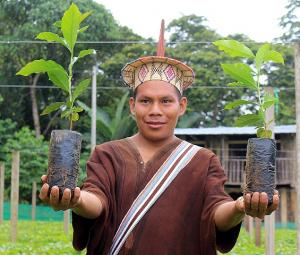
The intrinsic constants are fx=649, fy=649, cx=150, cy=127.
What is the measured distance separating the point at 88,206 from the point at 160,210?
1.18 feet

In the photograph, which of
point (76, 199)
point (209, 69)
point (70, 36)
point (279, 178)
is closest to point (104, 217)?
point (76, 199)

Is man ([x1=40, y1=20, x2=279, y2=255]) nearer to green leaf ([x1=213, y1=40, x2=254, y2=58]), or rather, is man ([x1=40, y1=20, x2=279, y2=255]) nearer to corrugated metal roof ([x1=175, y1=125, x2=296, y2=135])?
green leaf ([x1=213, y1=40, x2=254, y2=58])

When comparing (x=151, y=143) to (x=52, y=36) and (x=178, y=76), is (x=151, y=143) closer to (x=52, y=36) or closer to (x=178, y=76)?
(x=178, y=76)

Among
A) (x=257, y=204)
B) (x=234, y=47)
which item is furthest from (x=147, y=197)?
(x=234, y=47)

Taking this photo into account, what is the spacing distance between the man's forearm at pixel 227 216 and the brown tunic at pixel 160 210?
42mm

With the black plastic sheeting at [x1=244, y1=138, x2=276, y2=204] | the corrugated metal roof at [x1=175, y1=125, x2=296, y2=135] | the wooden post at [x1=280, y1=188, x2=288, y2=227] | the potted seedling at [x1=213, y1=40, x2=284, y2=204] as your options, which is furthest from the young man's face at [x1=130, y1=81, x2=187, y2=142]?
the wooden post at [x1=280, y1=188, x2=288, y2=227]

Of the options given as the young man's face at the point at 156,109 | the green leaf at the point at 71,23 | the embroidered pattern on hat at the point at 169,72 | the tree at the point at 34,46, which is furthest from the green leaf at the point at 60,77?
the tree at the point at 34,46

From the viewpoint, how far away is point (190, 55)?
26.9m

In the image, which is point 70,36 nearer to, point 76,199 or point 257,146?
point 76,199

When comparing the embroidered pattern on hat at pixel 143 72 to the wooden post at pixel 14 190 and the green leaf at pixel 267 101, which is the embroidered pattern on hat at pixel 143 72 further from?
the wooden post at pixel 14 190

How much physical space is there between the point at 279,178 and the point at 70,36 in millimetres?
22359

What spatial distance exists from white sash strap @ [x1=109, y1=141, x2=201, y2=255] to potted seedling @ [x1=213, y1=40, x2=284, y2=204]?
13.7 inches

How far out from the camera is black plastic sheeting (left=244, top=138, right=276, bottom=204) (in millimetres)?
2350

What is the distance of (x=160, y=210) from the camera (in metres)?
2.75
